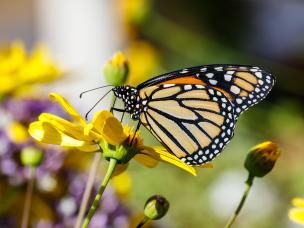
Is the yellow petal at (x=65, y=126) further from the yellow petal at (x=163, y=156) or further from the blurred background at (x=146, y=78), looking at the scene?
the blurred background at (x=146, y=78)

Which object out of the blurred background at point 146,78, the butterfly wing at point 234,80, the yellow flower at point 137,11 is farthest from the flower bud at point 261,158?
the yellow flower at point 137,11

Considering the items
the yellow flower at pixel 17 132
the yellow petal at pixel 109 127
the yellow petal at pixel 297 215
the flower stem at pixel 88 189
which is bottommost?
the yellow flower at pixel 17 132

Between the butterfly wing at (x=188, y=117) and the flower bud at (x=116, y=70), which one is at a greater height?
the flower bud at (x=116, y=70)

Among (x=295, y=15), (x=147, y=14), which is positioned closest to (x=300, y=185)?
(x=147, y=14)

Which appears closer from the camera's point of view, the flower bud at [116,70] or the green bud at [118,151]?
the green bud at [118,151]

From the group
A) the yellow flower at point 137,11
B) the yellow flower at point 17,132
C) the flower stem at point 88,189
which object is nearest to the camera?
the flower stem at point 88,189

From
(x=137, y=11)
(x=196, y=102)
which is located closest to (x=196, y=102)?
(x=196, y=102)

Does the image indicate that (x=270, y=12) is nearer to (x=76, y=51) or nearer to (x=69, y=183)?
(x=76, y=51)
